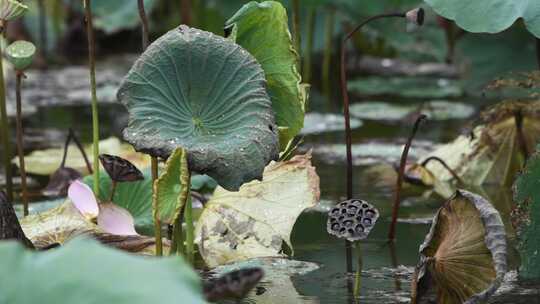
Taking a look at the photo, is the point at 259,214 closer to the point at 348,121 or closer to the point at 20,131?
the point at 348,121

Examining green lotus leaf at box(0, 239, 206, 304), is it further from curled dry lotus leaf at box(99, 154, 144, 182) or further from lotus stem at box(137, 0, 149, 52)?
curled dry lotus leaf at box(99, 154, 144, 182)

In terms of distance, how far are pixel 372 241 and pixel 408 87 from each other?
2536 millimetres

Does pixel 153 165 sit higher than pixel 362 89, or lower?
higher

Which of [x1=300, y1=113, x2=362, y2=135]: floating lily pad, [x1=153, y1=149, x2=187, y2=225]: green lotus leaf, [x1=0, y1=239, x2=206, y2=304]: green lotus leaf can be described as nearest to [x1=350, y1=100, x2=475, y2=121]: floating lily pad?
[x1=300, y1=113, x2=362, y2=135]: floating lily pad

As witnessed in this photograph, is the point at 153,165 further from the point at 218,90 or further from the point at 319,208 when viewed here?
the point at 319,208

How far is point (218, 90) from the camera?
1.78 m

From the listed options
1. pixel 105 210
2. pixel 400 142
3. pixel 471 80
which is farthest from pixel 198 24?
pixel 105 210

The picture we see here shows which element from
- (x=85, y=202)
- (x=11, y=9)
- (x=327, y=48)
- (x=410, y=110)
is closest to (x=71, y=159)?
(x=85, y=202)

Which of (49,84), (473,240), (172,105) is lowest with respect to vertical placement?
(49,84)

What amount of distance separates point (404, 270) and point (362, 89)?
2.65 meters

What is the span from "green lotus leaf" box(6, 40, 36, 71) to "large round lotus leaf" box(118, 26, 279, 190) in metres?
0.31

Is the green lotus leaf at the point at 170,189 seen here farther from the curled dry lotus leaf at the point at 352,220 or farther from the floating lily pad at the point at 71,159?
the floating lily pad at the point at 71,159

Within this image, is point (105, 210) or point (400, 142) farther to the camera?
point (400, 142)

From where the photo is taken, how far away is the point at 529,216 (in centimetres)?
184
